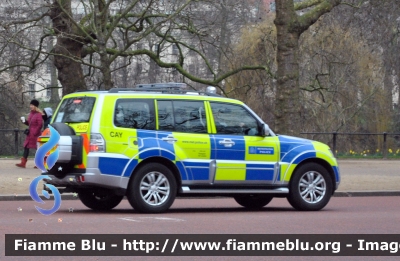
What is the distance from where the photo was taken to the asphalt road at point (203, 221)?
34.8 feet

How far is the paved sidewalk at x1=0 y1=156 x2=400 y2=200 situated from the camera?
17294 mm

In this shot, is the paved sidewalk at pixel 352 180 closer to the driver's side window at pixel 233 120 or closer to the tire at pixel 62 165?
the tire at pixel 62 165

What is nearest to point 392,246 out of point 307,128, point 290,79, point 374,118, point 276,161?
point 276,161

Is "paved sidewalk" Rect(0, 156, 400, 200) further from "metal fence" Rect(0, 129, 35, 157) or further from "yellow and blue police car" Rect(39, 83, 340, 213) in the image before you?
"metal fence" Rect(0, 129, 35, 157)

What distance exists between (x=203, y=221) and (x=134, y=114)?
216 centimetres

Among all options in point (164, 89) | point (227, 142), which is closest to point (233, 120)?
point (227, 142)

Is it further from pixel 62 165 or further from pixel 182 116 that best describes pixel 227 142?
pixel 62 165

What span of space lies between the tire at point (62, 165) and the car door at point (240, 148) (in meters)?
2.22

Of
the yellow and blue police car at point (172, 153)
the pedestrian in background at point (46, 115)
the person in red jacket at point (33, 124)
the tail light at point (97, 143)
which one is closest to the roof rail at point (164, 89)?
the yellow and blue police car at point (172, 153)

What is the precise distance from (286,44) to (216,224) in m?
10.1

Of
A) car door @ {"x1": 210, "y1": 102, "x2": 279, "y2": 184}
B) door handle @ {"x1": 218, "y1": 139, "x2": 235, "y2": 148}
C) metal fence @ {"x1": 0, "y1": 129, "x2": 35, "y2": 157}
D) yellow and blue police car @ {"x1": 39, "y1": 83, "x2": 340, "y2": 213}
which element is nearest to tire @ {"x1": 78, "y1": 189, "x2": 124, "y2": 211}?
yellow and blue police car @ {"x1": 39, "y1": 83, "x2": 340, "y2": 213}

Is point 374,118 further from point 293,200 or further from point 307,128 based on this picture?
point 293,200

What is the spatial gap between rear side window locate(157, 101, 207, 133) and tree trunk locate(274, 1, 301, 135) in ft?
24.6

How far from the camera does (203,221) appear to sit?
12.0 m
